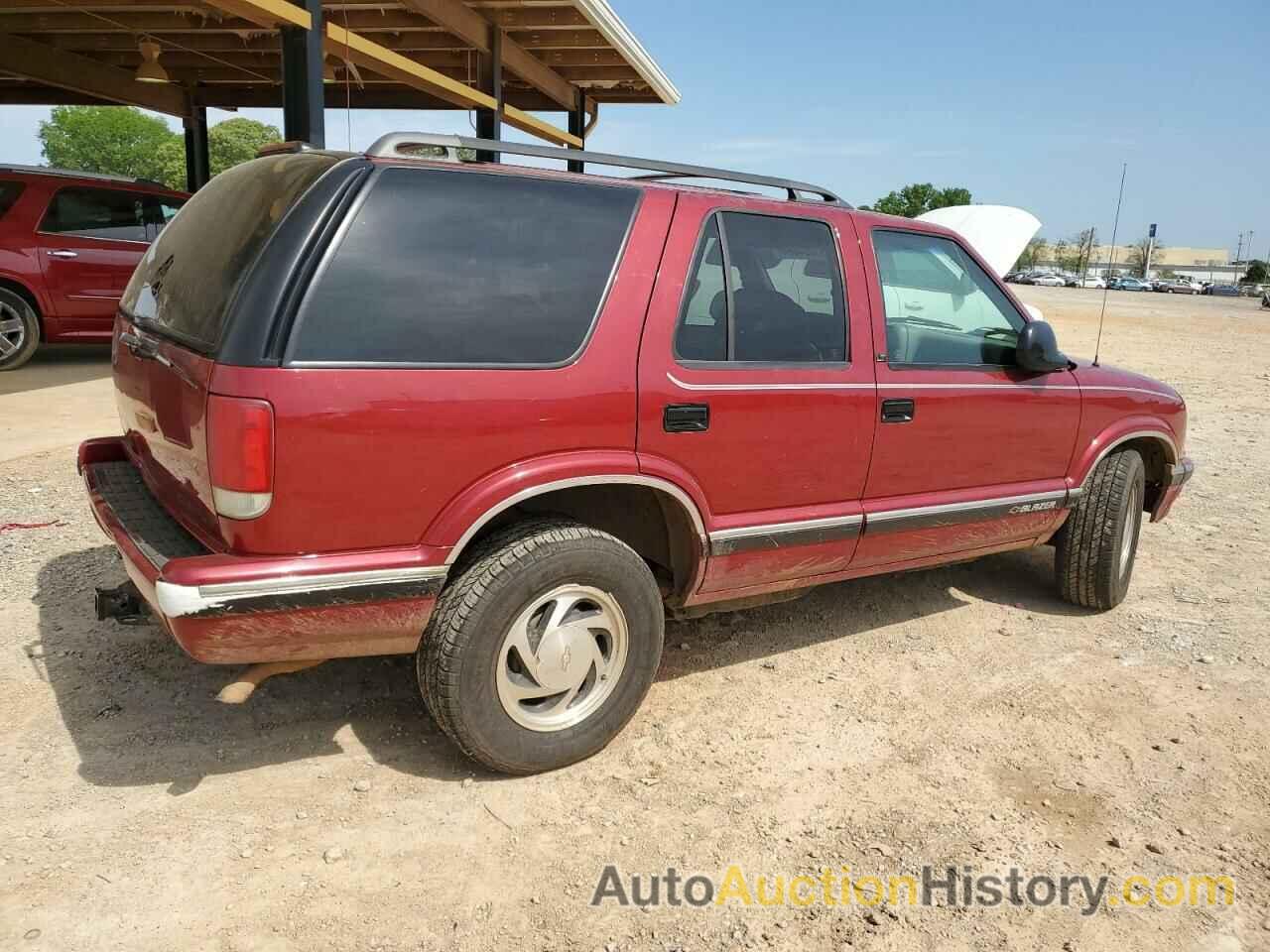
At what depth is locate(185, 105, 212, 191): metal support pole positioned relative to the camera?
47.9ft

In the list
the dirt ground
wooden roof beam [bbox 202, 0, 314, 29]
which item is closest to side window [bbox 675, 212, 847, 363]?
the dirt ground

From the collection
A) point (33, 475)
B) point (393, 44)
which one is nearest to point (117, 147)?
point (393, 44)

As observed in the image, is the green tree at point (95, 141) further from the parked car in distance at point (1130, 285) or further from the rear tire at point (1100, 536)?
the rear tire at point (1100, 536)

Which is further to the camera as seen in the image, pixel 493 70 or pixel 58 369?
pixel 493 70

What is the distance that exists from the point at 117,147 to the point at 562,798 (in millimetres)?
98415

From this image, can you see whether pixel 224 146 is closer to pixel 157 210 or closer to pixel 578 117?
pixel 578 117

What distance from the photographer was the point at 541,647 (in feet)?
9.41

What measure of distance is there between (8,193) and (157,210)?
1362 millimetres

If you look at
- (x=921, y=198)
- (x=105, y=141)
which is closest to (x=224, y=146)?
(x=105, y=141)

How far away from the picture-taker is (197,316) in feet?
8.77

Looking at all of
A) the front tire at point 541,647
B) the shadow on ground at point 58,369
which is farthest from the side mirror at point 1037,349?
the shadow on ground at point 58,369

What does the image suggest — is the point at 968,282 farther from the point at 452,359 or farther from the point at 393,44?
the point at 393,44

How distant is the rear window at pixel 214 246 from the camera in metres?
2.57

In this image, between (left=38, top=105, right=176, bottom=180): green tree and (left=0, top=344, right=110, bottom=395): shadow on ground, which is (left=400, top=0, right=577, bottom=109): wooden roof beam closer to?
(left=0, top=344, right=110, bottom=395): shadow on ground
